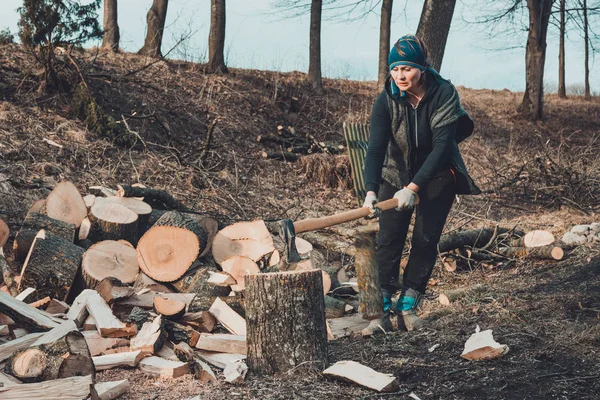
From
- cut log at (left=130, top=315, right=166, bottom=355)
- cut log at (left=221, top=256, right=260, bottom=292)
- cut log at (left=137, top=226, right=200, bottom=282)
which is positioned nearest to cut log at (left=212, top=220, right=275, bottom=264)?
cut log at (left=221, top=256, right=260, bottom=292)

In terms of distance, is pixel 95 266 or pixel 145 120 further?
pixel 145 120

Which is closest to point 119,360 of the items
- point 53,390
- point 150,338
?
point 150,338

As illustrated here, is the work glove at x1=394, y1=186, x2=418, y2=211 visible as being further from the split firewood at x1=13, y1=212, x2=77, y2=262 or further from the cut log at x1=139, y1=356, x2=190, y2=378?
the split firewood at x1=13, y1=212, x2=77, y2=262

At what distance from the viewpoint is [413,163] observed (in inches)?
166

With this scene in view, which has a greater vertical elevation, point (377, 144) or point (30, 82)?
point (30, 82)

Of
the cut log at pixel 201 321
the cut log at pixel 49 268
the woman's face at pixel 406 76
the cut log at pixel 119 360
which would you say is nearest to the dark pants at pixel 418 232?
the woman's face at pixel 406 76

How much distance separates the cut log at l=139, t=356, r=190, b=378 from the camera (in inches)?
141

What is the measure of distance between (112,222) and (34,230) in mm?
687

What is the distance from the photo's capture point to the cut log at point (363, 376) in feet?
10.3

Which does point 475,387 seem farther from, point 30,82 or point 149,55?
point 149,55

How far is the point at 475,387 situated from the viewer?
3143mm

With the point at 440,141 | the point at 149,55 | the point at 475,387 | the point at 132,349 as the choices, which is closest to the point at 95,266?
the point at 132,349

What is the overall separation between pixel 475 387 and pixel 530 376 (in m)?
0.31

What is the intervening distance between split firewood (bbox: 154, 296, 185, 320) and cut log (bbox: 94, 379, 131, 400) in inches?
46.4
